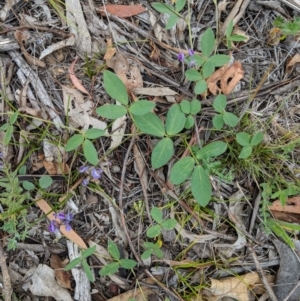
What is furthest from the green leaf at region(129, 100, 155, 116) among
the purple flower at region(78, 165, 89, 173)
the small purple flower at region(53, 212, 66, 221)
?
the small purple flower at region(53, 212, 66, 221)

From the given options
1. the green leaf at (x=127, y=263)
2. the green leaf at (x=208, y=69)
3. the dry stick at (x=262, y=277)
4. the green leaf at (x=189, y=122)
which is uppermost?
the green leaf at (x=208, y=69)

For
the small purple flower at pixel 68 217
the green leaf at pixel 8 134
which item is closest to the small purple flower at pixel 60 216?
the small purple flower at pixel 68 217

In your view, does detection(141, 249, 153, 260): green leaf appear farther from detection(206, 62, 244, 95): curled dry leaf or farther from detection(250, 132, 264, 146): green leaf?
detection(206, 62, 244, 95): curled dry leaf

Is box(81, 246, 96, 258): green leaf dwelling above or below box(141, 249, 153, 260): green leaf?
below

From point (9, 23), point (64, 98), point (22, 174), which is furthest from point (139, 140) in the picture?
point (9, 23)

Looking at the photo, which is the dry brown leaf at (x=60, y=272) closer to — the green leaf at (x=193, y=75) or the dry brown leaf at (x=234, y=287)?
the dry brown leaf at (x=234, y=287)

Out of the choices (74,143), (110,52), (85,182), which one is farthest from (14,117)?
(110,52)

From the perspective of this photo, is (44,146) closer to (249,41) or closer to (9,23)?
(9,23)
